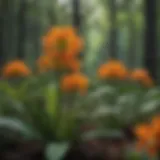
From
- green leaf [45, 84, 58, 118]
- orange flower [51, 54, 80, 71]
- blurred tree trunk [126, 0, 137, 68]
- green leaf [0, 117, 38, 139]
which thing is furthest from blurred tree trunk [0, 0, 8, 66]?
green leaf [0, 117, 38, 139]

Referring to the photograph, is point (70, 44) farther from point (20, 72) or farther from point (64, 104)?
point (20, 72)

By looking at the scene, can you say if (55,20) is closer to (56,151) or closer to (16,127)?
(16,127)

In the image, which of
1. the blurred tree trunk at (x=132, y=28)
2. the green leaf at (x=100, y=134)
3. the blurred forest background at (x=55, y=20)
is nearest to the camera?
the green leaf at (x=100, y=134)

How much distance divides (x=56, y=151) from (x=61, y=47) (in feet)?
2.70

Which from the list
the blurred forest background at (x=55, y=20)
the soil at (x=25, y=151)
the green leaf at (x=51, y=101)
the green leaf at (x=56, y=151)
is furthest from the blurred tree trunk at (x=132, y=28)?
the green leaf at (x=56, y=151)

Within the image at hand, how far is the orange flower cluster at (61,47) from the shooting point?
263cm

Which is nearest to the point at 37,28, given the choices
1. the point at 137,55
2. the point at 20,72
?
the point at 137,55

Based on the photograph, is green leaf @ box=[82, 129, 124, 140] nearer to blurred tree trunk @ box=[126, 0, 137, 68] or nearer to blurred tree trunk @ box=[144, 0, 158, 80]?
blurred tree trunk @ box=[144, 0, 158, 80]

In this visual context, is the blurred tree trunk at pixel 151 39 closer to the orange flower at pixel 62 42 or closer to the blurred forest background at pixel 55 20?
the blurred forest background at pixel 55 20

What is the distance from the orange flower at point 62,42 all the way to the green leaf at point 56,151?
0.71 m

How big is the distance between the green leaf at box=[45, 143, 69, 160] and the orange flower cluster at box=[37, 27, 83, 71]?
71 centimetres

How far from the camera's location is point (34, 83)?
142 inches

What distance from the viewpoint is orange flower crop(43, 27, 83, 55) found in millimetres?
2621

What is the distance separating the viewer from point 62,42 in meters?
2.67
